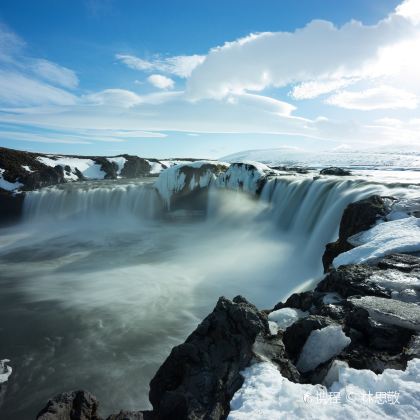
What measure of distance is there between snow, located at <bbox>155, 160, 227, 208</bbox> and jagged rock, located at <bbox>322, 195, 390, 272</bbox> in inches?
661

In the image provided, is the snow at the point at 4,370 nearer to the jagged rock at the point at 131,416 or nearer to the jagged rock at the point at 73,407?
the jagged rock at the point at 73,407

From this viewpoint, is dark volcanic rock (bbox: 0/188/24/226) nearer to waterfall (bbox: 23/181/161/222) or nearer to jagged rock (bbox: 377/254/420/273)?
waterfall (bbox: 23/181/161/222)

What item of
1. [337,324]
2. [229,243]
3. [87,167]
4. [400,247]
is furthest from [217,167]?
[87,167]

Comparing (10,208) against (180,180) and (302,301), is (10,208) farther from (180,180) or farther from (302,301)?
(302,301)

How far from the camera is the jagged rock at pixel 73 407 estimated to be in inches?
179

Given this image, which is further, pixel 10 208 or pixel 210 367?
pixel 10 208

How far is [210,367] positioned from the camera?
15.3ft

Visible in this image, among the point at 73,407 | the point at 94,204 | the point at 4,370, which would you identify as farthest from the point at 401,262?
the point at 94,204

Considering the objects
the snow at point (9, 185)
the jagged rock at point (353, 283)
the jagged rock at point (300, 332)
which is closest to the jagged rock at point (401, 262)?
the jagged rock at point (353, 283)

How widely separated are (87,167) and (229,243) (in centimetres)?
3567

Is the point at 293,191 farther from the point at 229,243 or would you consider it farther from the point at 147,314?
the point at 147,314

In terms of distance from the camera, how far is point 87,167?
164 feet

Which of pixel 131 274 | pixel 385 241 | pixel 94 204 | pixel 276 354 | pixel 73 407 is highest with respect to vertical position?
pixel 385 241

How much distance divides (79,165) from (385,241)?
4870 cm
